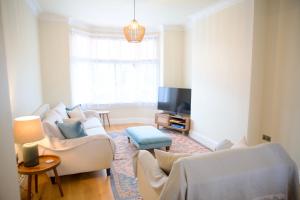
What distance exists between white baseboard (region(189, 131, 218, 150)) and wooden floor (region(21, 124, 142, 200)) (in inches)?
85.4

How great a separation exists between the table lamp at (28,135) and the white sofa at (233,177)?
4.66 ft

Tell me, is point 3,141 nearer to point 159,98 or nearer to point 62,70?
point 62,70

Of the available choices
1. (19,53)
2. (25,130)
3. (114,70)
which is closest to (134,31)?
(19,53)

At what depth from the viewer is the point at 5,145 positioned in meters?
1.52

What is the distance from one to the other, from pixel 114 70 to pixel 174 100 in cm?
192

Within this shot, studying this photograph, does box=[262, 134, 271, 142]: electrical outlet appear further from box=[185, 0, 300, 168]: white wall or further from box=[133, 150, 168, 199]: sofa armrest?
box=[133, 150, 168, 199]: sofa armrest

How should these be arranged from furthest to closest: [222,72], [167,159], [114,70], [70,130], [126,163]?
[114,70]
[222,72]
[126,163]
[70,130]
[167,159]

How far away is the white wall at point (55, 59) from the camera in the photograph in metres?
4.72

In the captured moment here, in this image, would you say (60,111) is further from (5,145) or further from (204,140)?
(204,140)

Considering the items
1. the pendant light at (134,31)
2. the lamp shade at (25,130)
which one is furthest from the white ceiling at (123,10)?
the lamp shade at (25,130)

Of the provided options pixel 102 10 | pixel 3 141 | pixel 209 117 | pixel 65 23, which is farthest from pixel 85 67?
pixel 3 141

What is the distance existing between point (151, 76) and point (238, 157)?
4739mm

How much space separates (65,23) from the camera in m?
4.84

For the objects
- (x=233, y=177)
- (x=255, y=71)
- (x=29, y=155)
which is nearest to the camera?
(x=233, y=177)
